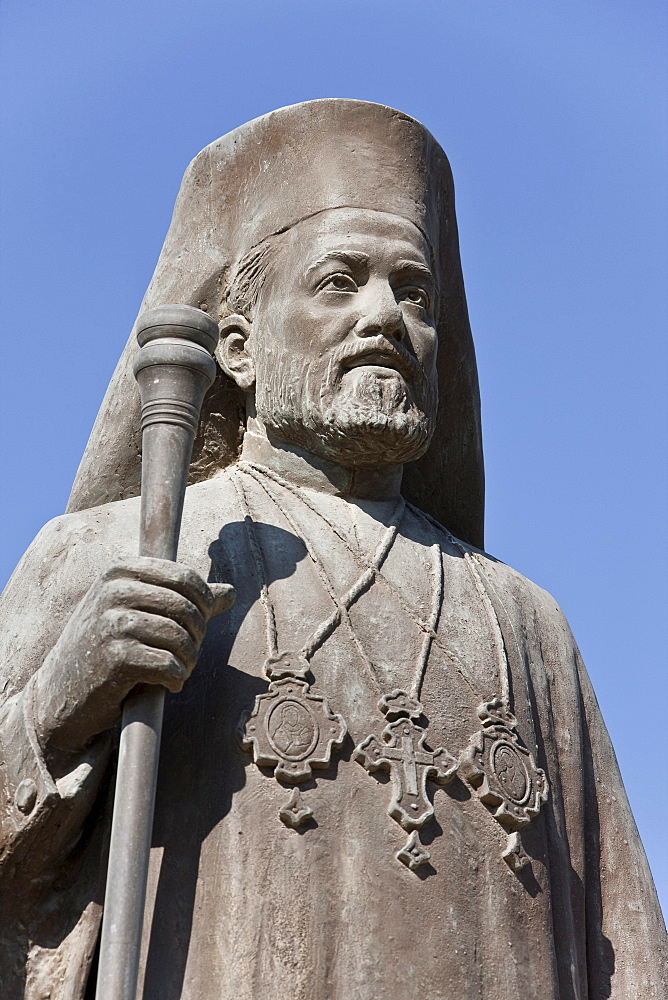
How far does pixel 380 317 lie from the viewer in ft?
22.3

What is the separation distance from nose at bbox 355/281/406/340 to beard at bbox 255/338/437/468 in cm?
5

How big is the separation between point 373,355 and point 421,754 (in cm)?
162

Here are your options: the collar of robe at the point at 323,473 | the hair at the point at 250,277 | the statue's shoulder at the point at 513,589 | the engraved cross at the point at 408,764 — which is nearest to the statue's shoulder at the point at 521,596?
the statue's shoulder at the point at 513,589

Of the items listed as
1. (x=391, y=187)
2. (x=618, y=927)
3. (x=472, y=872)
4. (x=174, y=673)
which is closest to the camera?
(x=174, y=673)

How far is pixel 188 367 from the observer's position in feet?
19.9

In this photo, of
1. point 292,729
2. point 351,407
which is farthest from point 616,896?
point 351,407

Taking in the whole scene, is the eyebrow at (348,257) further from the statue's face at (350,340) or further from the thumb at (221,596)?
the thumb at (221,596)

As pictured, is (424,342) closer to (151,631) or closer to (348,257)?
(348,257)

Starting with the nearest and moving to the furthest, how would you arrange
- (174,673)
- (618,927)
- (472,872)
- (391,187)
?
(174,673)
(472,872)
(618,927)
(391,187)

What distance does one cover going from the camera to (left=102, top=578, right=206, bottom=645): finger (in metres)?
5.57

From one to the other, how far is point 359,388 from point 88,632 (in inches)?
65.1

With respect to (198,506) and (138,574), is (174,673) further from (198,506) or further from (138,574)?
(198,506)

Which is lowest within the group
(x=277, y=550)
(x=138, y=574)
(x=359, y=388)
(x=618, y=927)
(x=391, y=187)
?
(x=618, y=927)

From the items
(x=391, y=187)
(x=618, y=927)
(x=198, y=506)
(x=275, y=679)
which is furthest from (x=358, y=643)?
(x=391, y=187)
